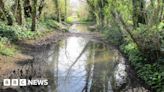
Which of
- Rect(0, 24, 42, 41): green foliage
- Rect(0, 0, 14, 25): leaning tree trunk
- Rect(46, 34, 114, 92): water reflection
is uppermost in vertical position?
Rect(0, 0, 14, 25): leaning tree trunk

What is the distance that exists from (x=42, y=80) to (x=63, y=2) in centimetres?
4806

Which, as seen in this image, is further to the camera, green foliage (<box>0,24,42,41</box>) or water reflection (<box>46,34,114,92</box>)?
green foliage (<box>0,24,42,41</box>)

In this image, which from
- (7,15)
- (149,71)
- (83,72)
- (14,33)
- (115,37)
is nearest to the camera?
(149,71)

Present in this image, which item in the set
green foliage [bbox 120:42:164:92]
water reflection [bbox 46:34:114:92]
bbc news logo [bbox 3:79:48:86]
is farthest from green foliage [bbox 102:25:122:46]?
bbc news logo [bbox 3:79:48:86]

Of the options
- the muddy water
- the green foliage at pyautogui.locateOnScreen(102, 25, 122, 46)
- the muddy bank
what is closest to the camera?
the muddy water

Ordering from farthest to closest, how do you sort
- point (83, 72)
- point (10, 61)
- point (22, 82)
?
point (10, 61) < point (83, 72) < point (22, 82)

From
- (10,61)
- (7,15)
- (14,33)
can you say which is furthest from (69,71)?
(7,15)

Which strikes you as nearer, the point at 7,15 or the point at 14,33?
the point at 14,33

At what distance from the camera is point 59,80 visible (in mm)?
11680

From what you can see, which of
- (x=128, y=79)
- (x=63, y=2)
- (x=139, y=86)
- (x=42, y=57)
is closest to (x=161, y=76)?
(x=139, y=86)

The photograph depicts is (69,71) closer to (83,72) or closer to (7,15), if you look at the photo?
(83,72)

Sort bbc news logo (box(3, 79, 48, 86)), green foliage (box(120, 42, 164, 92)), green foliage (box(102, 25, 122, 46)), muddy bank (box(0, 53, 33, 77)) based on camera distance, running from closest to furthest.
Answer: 1. bbc news logo (box(3, 79, 48, 86))
2. green foliage (box(120, 42, 164, 92))
3. muddy bank (box(0, 53, 33, 77))
4. green foliage (box(102, 25, 122, 46))

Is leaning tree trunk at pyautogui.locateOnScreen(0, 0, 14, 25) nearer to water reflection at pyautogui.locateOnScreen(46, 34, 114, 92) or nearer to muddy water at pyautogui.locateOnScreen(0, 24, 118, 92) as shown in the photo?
muddy water at pyautogui.locateOnScreen(0, 24, 118, 92)

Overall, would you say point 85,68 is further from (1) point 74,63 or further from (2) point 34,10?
(2) point 34,10
